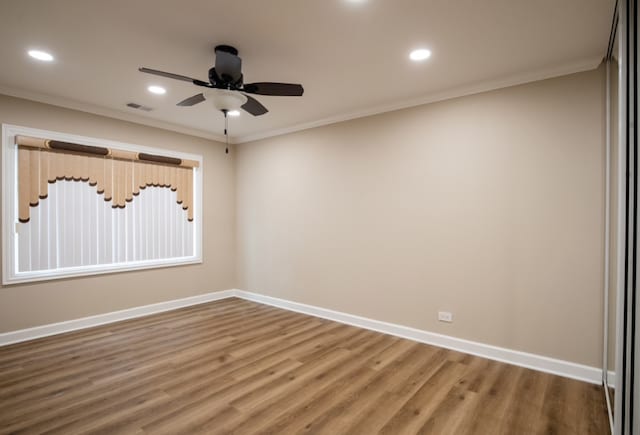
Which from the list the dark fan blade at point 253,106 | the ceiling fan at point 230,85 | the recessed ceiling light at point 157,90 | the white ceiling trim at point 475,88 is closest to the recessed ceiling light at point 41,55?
the recessed ceiling light at point 157,90

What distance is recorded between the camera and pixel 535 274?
3.16 meters

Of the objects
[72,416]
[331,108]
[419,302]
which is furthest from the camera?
[331,108]

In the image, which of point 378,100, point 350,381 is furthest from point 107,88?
point 350,381

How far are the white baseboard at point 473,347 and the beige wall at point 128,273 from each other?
5.47ft

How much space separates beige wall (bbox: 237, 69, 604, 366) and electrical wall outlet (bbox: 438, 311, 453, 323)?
0.05 meters

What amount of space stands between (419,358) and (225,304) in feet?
10.7

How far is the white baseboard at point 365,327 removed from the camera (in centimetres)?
300

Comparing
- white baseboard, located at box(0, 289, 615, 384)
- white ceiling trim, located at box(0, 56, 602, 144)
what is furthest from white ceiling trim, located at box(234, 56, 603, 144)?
white baseboard, located at box(0, 289, 615, 384)

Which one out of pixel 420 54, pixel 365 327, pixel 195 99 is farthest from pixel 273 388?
pixel 420 54

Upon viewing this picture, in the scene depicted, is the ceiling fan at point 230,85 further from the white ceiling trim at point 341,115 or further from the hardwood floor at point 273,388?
the hardwood floor at point 273,388

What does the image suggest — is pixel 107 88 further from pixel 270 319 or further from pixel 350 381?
pixel 350 381

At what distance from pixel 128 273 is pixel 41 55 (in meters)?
2.80

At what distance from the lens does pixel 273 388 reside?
2.77 meters

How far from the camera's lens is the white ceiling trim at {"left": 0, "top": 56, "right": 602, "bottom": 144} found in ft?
9.98
